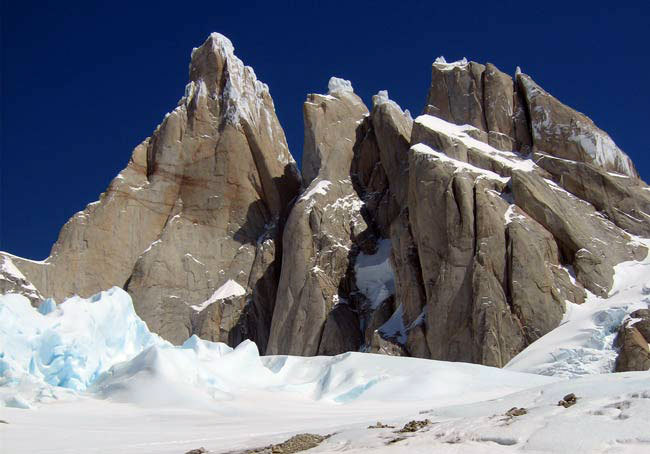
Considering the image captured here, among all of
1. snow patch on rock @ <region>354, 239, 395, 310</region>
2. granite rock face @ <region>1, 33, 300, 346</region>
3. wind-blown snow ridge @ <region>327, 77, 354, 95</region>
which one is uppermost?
wind-blown snow ridge @ <region>327, 77, 354, 95</region>

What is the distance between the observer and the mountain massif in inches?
1860

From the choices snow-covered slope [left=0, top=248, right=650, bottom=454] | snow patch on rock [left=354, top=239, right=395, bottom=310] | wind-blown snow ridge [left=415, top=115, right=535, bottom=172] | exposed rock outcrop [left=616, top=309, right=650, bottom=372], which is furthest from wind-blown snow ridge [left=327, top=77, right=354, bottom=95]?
exposed rock outcrop [left=616, top=309, right=650, bottom=372]

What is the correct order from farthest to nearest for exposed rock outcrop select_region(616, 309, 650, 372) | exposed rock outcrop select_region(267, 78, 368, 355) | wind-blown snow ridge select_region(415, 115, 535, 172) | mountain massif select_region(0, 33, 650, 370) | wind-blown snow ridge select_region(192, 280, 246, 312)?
wind-blown snow ridge select_region(192, 280, 246, 312) < exposed rock outcrop select_region(267, 78, 368, 355) < wind-blown snow ridge select_region(415, 115, 535, 172) < mountain massif select_region(0, 33, 650, 370) < exposed rock outcrop select_region(616, 309, 650, 372)

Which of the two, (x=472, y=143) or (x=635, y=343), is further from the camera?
(x=472, y=143)

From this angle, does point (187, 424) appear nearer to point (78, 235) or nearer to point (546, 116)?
point (546, 116)

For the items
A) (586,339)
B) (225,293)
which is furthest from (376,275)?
(586,339)

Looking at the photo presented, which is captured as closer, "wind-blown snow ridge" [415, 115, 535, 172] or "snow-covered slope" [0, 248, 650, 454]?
"snow-covered slope" [0, 248, 650, 454]

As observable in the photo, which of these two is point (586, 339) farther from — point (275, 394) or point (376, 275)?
point (376, 275)

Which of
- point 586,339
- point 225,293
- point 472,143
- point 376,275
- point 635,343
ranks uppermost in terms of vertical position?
point 472,143

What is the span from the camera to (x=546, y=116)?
58000 millimetres

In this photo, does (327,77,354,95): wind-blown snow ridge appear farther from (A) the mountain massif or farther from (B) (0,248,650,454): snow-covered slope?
(B) (0,248,650,454): snow-covered slope

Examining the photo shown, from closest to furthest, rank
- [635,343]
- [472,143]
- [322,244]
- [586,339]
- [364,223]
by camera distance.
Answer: [635,343] → [586,339] → [472,143] → [322,244] → [364,223]

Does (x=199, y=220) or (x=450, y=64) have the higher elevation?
(x=450, y=64)

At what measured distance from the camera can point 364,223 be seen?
65625 millimetres
